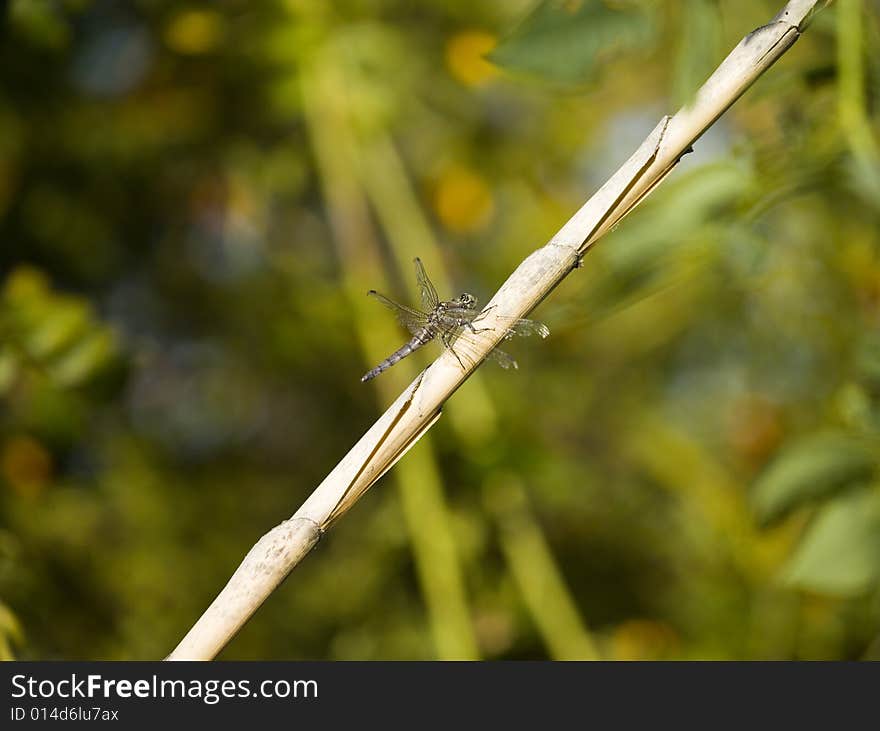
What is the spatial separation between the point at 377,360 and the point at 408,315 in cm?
10

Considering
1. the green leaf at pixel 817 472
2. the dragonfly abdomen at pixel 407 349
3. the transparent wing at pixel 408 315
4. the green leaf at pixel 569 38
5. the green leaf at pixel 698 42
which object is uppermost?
the transparent wing at pixel 408 315

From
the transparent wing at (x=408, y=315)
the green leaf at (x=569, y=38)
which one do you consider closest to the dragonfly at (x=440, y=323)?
the transparent wing at (x=408, y=315)

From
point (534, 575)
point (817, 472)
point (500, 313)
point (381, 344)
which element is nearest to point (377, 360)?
point (381, 344)

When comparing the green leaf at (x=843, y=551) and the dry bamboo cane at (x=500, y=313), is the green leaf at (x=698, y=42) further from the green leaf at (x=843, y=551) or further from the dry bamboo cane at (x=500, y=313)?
the green leaf at (x=843, y=551)

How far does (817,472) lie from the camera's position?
21.6 inches

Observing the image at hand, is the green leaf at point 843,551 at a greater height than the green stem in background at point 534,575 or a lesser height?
lesser

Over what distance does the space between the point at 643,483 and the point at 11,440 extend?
A: 0.67 m

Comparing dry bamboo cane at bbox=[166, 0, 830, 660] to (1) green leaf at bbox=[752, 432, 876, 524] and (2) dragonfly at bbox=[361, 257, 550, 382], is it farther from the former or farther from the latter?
(1) green leaf at bbox=[752, 432, 876, 524]

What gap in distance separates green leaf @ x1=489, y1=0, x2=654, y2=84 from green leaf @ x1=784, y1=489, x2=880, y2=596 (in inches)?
11.5

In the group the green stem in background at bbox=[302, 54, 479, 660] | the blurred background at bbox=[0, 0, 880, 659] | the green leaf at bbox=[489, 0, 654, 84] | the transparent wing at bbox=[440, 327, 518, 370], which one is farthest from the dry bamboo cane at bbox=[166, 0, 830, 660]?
the green stem in background at bbox=[302, 54, 479, 660]

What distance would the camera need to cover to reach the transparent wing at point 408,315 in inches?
26.2

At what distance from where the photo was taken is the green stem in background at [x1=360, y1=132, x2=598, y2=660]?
74 cm

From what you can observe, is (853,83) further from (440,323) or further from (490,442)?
(490,442)

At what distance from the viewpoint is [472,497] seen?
32.3 inches
